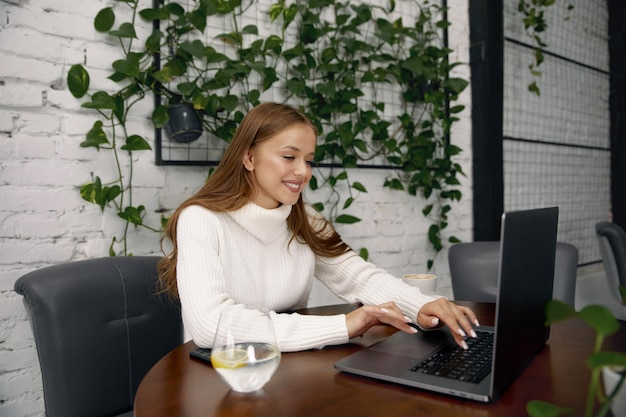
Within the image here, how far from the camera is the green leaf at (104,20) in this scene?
1.50 metres

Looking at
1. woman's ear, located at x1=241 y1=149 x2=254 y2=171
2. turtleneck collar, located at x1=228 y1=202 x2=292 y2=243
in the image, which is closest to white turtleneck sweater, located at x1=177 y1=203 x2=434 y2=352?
turtleneck collar, located at x1=228 y1=202 x2=292 y2=243

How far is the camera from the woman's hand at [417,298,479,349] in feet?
3.15

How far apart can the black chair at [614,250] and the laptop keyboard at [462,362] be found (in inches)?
68.2

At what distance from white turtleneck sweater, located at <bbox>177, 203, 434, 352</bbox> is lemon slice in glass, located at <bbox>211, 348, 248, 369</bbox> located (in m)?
0.25

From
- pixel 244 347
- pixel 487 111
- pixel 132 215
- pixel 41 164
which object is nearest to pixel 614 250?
pixel 487 111

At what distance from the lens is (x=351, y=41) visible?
2066mm

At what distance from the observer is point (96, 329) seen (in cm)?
114

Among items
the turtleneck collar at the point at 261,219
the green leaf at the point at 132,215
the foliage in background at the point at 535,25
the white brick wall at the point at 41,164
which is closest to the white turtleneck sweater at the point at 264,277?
the turtleneck collar at the point at 261,219

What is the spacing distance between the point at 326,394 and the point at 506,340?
26cm

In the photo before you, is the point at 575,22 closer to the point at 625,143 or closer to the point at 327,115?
the point at 625,143

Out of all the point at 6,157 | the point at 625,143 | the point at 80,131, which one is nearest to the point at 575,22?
the point at 625,143

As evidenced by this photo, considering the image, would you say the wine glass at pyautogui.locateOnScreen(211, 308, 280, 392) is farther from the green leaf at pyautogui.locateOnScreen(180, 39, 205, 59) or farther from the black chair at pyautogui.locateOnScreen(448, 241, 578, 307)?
the black chair at pyautogui.locateOnScreen(448, 241, 578, 307)

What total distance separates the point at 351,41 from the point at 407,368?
5.10 ft

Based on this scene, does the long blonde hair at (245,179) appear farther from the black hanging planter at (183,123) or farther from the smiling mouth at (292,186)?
the black hanging planter at (183,123)
